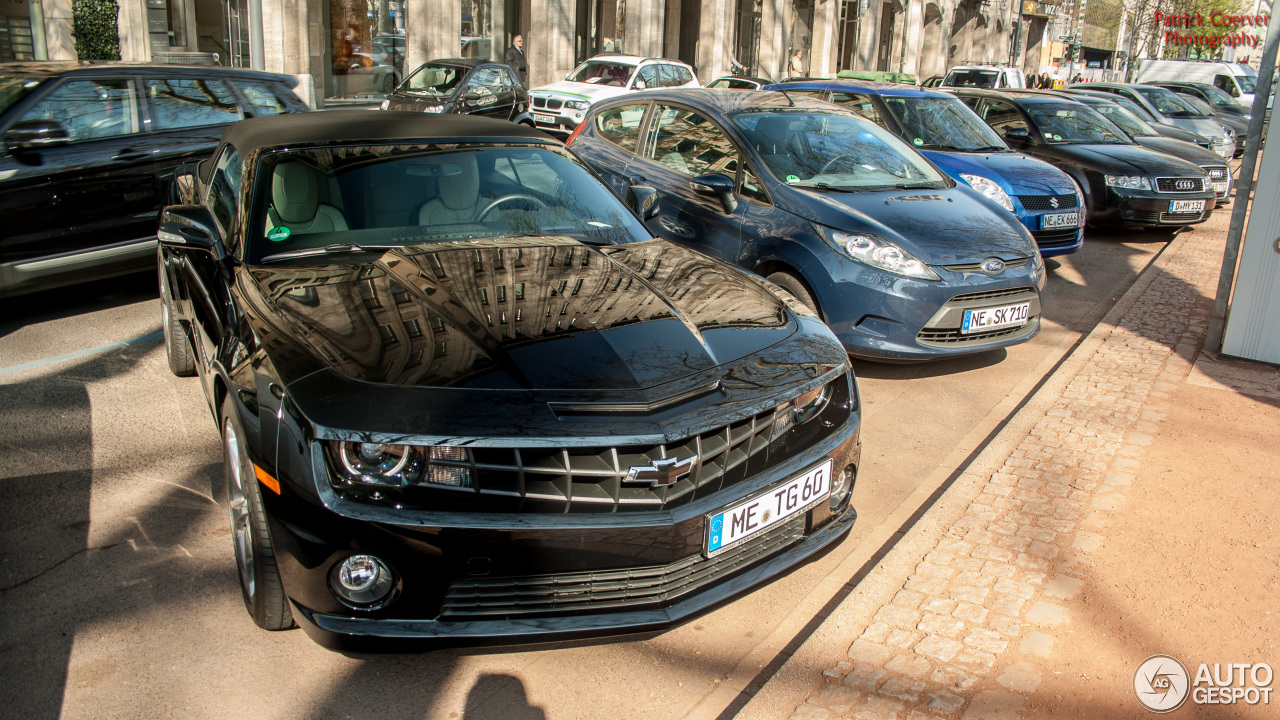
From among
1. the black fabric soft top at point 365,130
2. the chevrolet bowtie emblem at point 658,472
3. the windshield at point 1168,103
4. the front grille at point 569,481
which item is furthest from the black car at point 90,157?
the windshield at point 1168,103

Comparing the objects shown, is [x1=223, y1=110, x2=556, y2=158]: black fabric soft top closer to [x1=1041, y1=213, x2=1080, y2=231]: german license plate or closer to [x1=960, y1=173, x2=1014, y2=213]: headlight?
[x1=960, y1=173, x2=1014, y2=213]: headlight

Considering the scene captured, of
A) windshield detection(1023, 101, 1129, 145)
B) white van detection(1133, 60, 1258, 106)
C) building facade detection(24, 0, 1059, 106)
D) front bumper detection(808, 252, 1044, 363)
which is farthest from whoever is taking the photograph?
white van detection(1133, 60, 1258, 106)

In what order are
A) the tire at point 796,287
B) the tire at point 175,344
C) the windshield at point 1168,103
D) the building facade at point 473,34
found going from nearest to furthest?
the tire at point 175,344 < the tire at point 796,287 < the building facade at point 473,34 < the windshield at point 1168,103

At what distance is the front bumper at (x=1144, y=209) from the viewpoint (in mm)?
10609

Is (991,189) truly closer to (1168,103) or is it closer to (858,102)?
(858,102)

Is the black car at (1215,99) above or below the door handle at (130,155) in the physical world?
above

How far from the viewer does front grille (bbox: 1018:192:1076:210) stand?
826 cm

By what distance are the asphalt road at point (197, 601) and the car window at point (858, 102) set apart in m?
4.43

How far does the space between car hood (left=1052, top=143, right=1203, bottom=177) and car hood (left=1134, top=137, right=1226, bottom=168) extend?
3.35 ft

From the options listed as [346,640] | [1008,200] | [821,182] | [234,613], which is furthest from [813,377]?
[1008,200]

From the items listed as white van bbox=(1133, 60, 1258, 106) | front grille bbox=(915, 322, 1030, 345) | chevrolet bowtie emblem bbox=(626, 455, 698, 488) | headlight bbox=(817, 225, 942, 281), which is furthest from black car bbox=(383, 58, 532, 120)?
white van bbox=(1133, 60, 1258, 106)

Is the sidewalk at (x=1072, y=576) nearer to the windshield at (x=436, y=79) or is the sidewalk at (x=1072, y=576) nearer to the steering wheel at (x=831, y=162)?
the steering wheel at (x=831, y=162)

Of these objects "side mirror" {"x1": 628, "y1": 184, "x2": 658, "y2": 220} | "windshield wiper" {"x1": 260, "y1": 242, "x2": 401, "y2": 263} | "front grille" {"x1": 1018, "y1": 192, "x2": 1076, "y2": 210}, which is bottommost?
"front grille" {"x1": 1018, "y1": 192, "x2": 1076, "y2": 210}

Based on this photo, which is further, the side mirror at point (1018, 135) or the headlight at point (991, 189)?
the side mirror at point (1018, 135)
